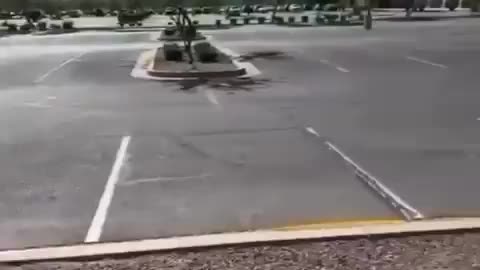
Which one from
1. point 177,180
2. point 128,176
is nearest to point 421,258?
point 177,180

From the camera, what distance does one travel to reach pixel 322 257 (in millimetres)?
5238

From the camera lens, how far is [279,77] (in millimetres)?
19438

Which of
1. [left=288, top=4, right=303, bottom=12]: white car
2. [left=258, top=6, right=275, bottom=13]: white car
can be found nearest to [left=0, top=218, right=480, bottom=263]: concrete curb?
[left=258, top=6, right=275, bottom=13]: white car

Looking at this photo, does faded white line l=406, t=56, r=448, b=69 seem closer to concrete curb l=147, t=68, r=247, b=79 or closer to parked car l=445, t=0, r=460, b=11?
concrete curb l=147, t=68, r=247, b=79

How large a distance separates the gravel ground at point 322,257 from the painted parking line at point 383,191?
1007 millimetres

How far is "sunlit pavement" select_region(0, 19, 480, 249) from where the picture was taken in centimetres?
666

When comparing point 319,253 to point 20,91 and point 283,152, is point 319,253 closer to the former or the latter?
point 283,152

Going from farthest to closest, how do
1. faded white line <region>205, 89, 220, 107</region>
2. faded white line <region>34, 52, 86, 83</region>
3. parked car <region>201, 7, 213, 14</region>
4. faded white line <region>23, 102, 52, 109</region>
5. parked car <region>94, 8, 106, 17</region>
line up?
parked car <region>94, 8, 106, 17</region>
parked car <region>201, 7, 213, 14</region>
faded white line <region>34, 52, 86, 83</region>
faded white line <region>205, 89, 220, 107</region>
faded white line <region>23, 102, 52, 109</region>

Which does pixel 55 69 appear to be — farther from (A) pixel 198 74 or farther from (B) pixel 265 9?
(B) pixel 265 9

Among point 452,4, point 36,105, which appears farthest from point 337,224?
point 452,4

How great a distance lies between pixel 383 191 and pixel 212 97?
27.8 ft

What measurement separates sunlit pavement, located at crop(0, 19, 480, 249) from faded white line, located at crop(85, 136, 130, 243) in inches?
0.7

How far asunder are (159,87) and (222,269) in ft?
42.7

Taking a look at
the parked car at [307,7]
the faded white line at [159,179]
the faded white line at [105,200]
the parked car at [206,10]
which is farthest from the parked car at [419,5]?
the faded white line at [159,179]
